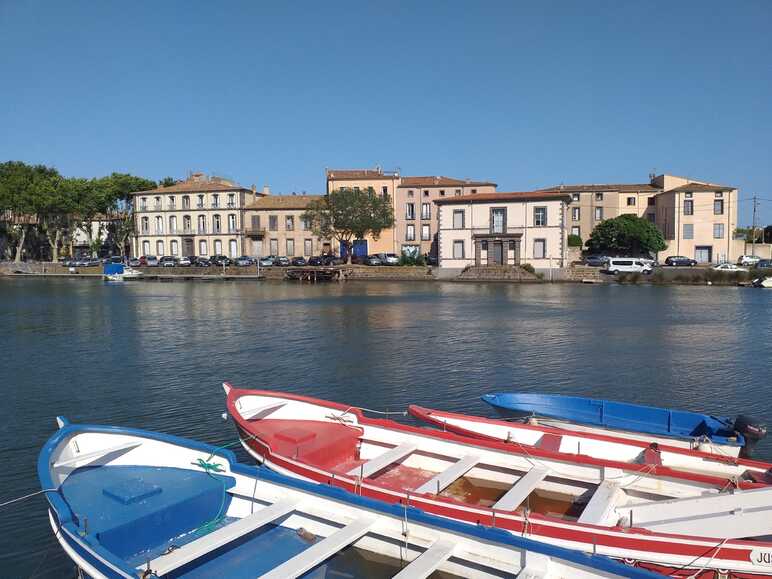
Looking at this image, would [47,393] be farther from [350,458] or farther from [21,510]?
[350,458]

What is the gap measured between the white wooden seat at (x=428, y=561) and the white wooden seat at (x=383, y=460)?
7.38ft

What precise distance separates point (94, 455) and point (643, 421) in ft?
32.0

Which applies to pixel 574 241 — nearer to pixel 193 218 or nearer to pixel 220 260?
pixel 220 260

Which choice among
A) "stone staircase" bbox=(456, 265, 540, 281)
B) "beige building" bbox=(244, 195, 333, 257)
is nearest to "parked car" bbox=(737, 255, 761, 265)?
"stone staircase" bbox=(456, 265, 540, 281)

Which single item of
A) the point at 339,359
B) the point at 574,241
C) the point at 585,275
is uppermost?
the point at 574,241

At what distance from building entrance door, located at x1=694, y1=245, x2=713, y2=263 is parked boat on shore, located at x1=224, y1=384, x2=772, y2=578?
68851mm

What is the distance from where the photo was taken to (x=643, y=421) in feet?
39.5

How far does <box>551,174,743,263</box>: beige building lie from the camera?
6794 cm

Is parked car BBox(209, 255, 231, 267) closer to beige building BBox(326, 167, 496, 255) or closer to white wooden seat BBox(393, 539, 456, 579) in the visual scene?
beige building BBox(326, 167, 496, 255)

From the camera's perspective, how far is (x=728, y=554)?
6.06 meters

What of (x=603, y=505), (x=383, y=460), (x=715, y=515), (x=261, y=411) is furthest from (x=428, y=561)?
(x=261, y=411)

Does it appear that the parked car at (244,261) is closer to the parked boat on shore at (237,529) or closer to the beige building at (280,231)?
the beige building at (280,231)

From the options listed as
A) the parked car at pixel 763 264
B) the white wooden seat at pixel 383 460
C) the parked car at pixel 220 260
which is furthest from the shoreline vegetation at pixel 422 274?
the white wooden seat at pixel 383 460

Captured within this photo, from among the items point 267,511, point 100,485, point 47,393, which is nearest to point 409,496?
point 267,511
